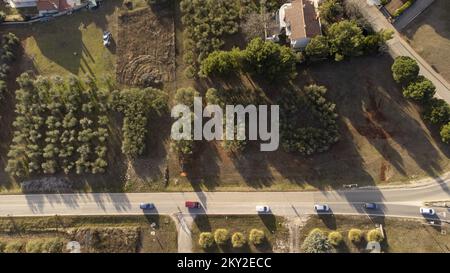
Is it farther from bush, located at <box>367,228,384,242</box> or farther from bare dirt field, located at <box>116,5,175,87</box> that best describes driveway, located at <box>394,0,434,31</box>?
bare dirt field, located at <box>116,5,175,87</box>

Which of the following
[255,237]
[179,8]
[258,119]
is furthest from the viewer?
[179,8]

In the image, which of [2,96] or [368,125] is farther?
[2,96]

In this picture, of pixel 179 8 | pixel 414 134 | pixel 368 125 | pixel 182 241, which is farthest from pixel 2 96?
pixel 414 134

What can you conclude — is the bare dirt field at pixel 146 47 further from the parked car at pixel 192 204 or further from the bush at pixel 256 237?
the bush at pixel 256 237

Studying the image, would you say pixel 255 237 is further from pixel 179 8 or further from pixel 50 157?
pixel 179 8

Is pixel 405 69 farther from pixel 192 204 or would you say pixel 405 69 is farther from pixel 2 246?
pixel 2 246

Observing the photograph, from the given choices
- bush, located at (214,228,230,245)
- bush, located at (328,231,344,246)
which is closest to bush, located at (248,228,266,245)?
bush, located at (214,228,230,245)
